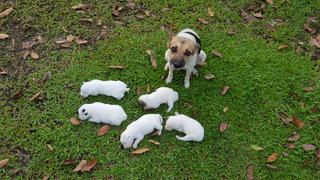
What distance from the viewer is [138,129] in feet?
12.1

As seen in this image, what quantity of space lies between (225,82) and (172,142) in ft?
5.50

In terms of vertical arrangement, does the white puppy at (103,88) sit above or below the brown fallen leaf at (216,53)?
below

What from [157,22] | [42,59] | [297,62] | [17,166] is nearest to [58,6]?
[42,59]

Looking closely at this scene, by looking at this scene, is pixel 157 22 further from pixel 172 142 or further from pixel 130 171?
pixel 130 171

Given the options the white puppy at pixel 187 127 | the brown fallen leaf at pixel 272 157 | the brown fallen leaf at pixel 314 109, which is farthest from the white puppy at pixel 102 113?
the brown fallen leaf at pixel 314 109

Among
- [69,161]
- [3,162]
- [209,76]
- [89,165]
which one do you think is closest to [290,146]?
[209,76]

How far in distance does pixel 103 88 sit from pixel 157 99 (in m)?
0.95

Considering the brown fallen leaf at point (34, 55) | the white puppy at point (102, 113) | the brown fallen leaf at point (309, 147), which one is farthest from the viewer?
the brown fallen leaf at point (34, 55)

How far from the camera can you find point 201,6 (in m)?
6.12

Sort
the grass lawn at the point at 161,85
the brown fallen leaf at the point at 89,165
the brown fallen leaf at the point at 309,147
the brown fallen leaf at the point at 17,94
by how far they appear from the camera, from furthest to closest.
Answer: the brown fallen leaf at the point at 17,94 < the brown fallen leaf at the point at 309,147 < the grass lawn at the point at 161,85 < the brown fallen leaf at the point at 89,165

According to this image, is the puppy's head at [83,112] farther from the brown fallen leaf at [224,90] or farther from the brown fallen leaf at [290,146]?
the brown fallen leaf at [290,146]

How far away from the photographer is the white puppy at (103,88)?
4.20 m

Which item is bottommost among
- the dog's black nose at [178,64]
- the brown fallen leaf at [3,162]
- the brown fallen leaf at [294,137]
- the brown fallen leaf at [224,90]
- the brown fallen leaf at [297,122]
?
the brown fallen leaf at [3,162]

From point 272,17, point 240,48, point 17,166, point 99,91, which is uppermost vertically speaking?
point 272,17
